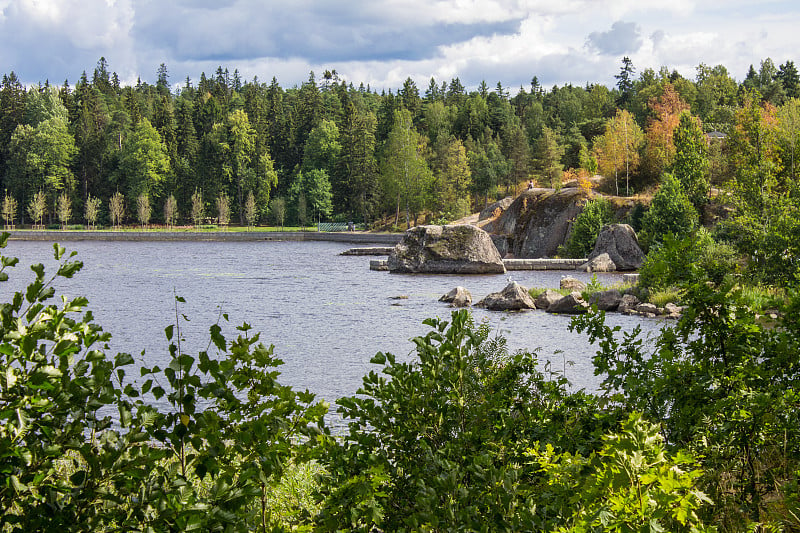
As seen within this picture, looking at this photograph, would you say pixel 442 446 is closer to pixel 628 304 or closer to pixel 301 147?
pixel 628 304

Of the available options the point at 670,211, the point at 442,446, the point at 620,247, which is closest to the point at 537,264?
the point at 620,247

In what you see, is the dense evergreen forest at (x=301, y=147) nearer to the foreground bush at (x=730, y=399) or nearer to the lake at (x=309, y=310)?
the lake at (x=309, y=310)

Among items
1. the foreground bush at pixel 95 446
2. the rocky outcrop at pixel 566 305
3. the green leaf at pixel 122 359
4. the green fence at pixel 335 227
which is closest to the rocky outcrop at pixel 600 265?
the rocky outcrop at pixel 566 305

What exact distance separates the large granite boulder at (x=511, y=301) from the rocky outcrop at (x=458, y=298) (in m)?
0.44

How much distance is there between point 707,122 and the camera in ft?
175

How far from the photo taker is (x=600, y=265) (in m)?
33.2

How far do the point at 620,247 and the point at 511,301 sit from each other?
14.5 meters

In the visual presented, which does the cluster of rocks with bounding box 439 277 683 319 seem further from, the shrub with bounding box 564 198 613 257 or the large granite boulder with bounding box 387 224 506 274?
the shrub with bounding box 564 198 613 257

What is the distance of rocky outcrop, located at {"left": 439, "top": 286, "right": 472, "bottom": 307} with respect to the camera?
22.8 metres

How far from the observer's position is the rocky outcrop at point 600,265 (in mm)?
33094

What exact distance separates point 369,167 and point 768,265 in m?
59.2

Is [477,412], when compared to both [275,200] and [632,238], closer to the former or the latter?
[632,238]

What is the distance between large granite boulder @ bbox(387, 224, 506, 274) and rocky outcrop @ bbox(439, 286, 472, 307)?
1044 cm

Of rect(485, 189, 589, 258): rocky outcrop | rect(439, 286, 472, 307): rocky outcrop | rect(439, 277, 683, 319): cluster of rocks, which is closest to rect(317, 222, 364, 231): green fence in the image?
rect(485, 189, 589, 258): rocky outcrop
